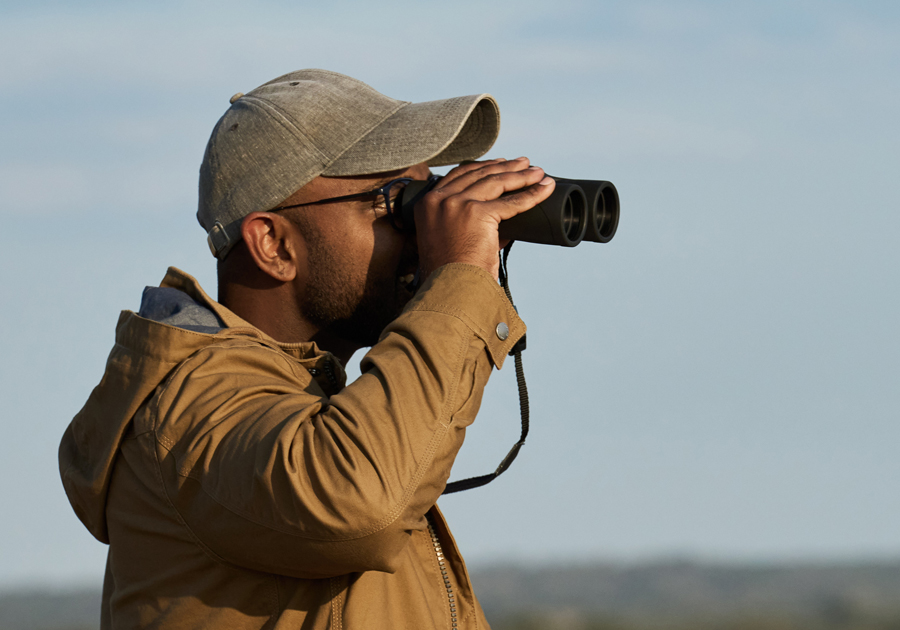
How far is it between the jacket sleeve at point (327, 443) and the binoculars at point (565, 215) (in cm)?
25

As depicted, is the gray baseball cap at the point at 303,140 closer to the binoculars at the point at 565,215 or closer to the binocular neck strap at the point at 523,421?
the binoculars at the point at 565,215

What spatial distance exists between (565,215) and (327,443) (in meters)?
0.78

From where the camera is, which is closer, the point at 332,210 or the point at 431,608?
the point at 431,608

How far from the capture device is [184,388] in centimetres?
177

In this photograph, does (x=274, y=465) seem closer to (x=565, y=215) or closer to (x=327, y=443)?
(x=327, y=443)

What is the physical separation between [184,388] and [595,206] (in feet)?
2.96

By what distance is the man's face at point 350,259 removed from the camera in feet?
7.50

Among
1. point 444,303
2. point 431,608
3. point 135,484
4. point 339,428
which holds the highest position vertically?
point 444,303

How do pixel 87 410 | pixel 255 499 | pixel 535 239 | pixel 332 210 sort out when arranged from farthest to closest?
pixel 332 210, pixel 535 239, pixel 87 410, pixel 255 499

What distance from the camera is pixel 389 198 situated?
89.7 inches

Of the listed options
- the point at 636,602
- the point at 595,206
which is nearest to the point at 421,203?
the point at 595,206

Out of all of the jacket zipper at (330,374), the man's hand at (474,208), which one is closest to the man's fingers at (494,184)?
the man's hand at (474,208)

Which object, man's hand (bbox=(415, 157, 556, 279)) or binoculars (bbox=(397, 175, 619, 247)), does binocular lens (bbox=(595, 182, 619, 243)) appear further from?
man's hand (bbox=(415, 157, 556, 279))

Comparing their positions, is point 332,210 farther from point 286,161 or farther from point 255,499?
point 255,499
